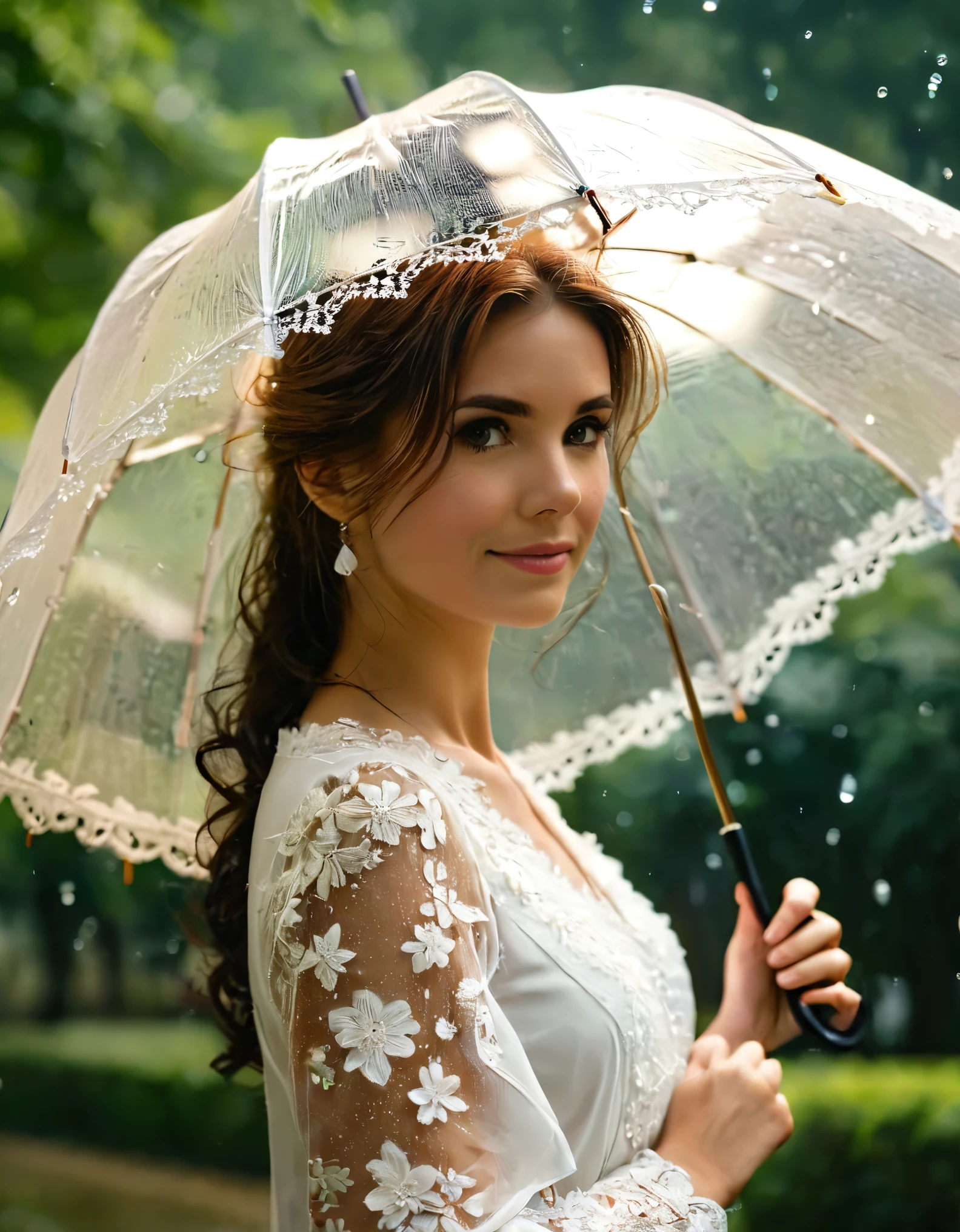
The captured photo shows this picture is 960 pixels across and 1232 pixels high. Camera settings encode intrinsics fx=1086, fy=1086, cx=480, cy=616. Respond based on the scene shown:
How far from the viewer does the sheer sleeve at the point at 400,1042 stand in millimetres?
861

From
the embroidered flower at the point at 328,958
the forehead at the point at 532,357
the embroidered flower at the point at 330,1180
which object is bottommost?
the embroidered flower at the point at 330,1180

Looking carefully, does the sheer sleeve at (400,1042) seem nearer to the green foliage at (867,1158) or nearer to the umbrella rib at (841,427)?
the umbrella rib at (841,427)

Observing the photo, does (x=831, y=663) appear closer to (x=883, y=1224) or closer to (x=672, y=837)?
(x=672, y=837)

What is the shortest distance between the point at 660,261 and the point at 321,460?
48 centimetres

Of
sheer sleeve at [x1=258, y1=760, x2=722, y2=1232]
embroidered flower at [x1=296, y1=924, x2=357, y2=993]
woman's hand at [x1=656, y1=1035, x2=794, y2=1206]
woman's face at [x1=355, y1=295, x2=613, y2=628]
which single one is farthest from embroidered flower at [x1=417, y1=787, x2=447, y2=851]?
woman's hand at [x1=656, y1=1035, x2=794, y2=1206]

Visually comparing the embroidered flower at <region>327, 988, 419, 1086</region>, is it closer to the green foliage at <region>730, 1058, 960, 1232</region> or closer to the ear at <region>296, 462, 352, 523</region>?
the ear at <region>296, 462, 352, 523</region>

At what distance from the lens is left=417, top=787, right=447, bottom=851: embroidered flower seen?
0.93 meters

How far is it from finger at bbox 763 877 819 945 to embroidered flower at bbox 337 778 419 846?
1.98 ft

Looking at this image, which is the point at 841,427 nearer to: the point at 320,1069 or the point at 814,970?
the point at 814,970

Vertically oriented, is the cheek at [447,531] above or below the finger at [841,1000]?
above

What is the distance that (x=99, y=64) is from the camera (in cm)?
234

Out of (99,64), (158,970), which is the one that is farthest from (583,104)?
(158,970)

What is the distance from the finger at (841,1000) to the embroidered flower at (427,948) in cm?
65

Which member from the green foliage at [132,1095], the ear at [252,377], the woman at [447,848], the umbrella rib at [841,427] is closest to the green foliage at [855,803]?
the green foliage at [132,1095]
